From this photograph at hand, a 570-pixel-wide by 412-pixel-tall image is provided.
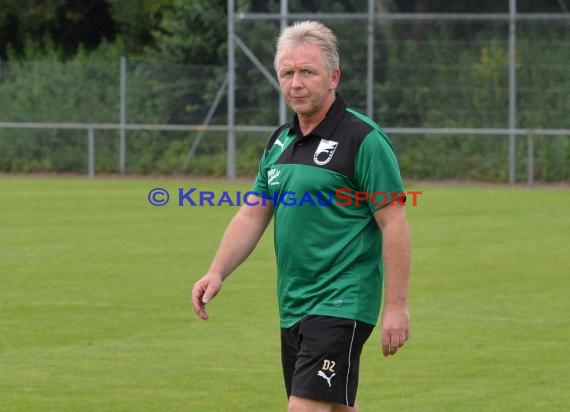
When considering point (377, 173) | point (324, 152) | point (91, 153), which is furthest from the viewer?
point (91, 153)

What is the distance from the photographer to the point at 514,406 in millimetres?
8883

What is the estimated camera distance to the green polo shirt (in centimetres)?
613

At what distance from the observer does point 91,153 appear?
111 feet

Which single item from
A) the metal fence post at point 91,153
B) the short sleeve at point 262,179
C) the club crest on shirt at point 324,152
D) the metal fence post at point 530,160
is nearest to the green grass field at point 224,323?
the short sleeve at point 262,179

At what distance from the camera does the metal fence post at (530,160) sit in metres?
30.4

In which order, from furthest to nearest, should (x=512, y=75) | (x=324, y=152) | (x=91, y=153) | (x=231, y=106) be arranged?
(x=91, y=153)
(x=231, y=106)
(x=512, y=75)
(x=324, y=152)

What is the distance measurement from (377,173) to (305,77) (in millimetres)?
513

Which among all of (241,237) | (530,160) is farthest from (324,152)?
(530,160)

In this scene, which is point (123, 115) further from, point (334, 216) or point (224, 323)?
point (334, 216)

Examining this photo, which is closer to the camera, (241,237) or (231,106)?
(241,237)

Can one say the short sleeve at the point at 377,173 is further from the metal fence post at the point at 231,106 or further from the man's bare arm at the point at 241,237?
the metal fence post at the point at 231,106

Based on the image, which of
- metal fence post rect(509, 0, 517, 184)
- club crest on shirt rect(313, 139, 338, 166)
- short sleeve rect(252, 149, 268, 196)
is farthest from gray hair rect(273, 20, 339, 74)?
metal fence post rect(509, 0, 517, 184)

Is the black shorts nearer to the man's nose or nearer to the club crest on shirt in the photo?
the club crest on shirt

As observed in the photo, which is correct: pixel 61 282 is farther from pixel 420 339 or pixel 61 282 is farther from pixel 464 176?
pixel 464 176
